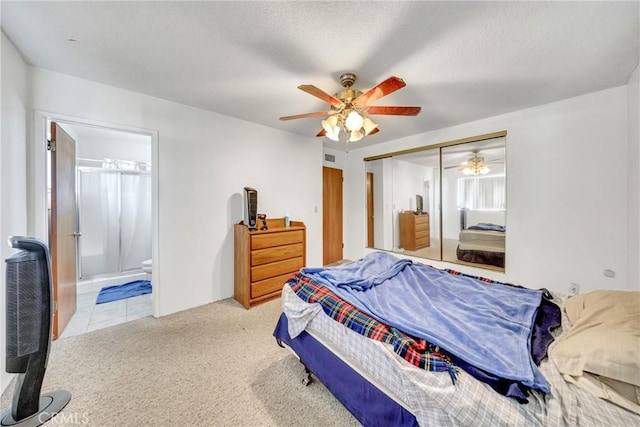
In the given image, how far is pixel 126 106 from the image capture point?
8.04 ft

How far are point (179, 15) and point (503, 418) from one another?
259 centimetres

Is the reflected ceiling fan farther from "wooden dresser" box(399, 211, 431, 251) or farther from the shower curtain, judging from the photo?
Result: the shower curtain

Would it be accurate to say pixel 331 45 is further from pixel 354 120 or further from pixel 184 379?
pixel 184 379

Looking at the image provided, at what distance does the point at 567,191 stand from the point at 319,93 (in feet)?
9.67

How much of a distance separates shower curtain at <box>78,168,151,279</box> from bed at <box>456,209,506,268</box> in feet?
17.2

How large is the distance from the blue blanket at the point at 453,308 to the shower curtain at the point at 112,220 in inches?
148

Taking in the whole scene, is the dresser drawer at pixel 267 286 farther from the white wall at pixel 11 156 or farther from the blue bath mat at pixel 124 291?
the white wall at pixel 11 156

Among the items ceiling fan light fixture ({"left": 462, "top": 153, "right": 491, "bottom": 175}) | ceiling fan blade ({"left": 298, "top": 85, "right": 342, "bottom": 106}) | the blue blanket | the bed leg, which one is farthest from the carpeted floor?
ceiling fan light fixture ({"left": 462, "top": 153, "right": 491, "bottom": 175})

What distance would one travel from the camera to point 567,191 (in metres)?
2.61

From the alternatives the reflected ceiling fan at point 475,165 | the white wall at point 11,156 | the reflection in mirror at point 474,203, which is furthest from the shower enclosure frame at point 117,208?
the reflected ceiling fan at point 475,165

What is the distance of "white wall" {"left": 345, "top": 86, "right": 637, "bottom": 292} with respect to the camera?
2.35m

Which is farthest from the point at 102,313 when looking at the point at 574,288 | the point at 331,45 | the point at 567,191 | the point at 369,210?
the point at 567,191

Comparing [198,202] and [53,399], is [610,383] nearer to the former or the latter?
[53,399]

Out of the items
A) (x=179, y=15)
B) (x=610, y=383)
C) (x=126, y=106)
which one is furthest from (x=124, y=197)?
(x=610, y=383)
